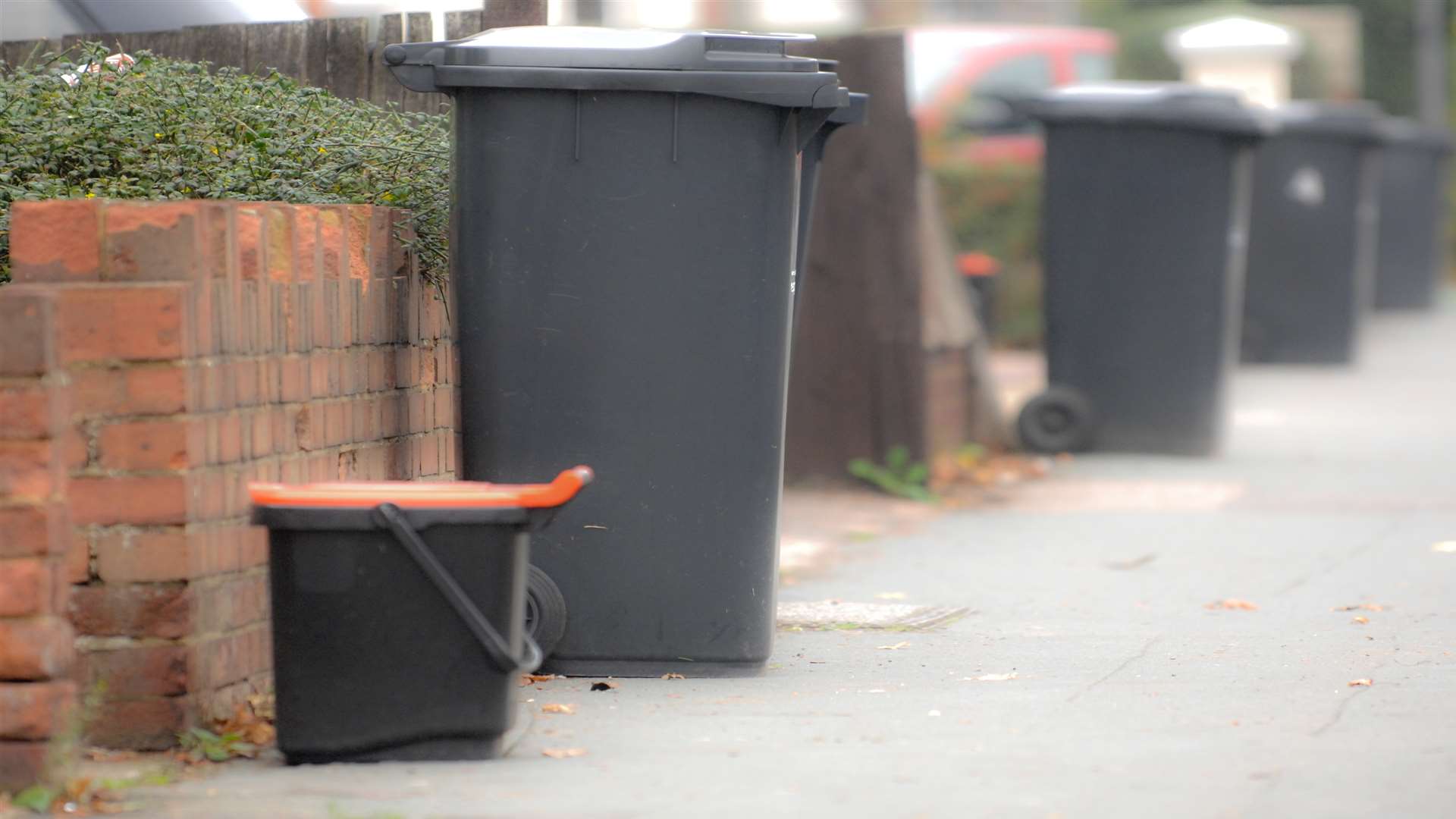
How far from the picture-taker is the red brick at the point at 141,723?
412 centimetres

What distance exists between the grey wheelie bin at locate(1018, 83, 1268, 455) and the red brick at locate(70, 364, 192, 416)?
6.65 meters

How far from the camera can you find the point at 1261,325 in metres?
14.9

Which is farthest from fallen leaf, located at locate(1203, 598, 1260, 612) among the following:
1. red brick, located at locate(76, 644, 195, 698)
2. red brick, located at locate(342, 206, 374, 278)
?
red brick, located at locate(76, 644, 195, 698)

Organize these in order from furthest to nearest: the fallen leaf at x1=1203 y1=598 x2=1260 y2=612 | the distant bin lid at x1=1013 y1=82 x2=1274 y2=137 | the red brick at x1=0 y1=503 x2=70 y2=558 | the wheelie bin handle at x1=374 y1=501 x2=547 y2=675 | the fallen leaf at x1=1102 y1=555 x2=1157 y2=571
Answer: the distant bin lid at x1=1013 y1=82 x2=1274 y2=137 → the fallen leaf at x1=1102 y1=555 x2=1157 y2=571 → the fallen leaf at x1=1203 y1=598 x2=1260 y2=612 → the wheelie bin handle at x1=374 y1=501 x2=547 y2=675 → the red brick at x1=0 y1=503 x2=70 y2=558

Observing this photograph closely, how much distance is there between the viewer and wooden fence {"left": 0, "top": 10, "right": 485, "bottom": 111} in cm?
638

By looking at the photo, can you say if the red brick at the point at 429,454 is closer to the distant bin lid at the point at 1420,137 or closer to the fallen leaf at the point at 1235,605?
the fallen leaf at the point at 1235,605

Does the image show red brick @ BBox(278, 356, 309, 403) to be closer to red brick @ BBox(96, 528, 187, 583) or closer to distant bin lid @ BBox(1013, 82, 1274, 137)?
red brick @ BBox(96, 528, 187, 583)

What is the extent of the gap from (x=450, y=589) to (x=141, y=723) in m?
0.70

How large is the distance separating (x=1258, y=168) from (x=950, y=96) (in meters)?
Result: 3.38

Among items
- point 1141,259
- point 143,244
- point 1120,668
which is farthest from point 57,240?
point 1141,259

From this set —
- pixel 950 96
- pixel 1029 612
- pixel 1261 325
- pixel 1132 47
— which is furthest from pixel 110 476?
pixel 1132 47

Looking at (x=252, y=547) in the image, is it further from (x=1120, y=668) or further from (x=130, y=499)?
(x=1120, y=668)

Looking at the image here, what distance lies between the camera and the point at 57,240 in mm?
4086

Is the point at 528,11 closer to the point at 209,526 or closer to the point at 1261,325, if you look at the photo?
the point at 209,526
